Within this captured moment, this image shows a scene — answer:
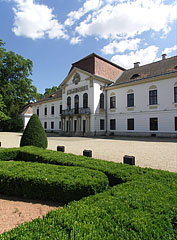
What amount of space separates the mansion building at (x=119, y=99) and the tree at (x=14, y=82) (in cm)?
1666

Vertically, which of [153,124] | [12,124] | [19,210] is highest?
[12,124]

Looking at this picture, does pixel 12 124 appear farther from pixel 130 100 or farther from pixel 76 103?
pixel 130 100

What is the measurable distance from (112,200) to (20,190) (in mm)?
2582

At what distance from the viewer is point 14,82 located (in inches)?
1652

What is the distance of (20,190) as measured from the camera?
3.82m

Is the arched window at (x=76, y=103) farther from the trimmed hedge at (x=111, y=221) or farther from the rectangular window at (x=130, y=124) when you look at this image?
the trimmed hedge at (x=111, y=221)

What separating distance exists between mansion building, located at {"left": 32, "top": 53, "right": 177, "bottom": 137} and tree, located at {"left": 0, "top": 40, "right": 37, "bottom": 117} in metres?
16.7

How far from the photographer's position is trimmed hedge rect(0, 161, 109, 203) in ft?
11.0

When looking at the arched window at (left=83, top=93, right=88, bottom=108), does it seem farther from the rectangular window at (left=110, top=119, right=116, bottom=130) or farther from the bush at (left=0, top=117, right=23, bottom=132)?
the bush at (left=0, top=117, right=23, bottom=132)

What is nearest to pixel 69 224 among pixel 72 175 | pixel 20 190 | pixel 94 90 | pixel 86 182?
pixel 86 182

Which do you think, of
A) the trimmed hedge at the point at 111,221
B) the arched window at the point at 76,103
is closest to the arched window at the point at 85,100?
the arched window at the point at 76,103

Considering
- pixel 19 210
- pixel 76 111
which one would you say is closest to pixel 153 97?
pixel 76 111

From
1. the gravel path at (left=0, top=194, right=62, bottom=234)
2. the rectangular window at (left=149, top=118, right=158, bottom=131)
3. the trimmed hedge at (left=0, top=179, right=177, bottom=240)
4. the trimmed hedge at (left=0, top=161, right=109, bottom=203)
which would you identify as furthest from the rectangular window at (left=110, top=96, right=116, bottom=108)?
the trimmed hedge at (left=0, top=179, right=177, bottom=240)

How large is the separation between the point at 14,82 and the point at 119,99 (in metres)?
31.1
